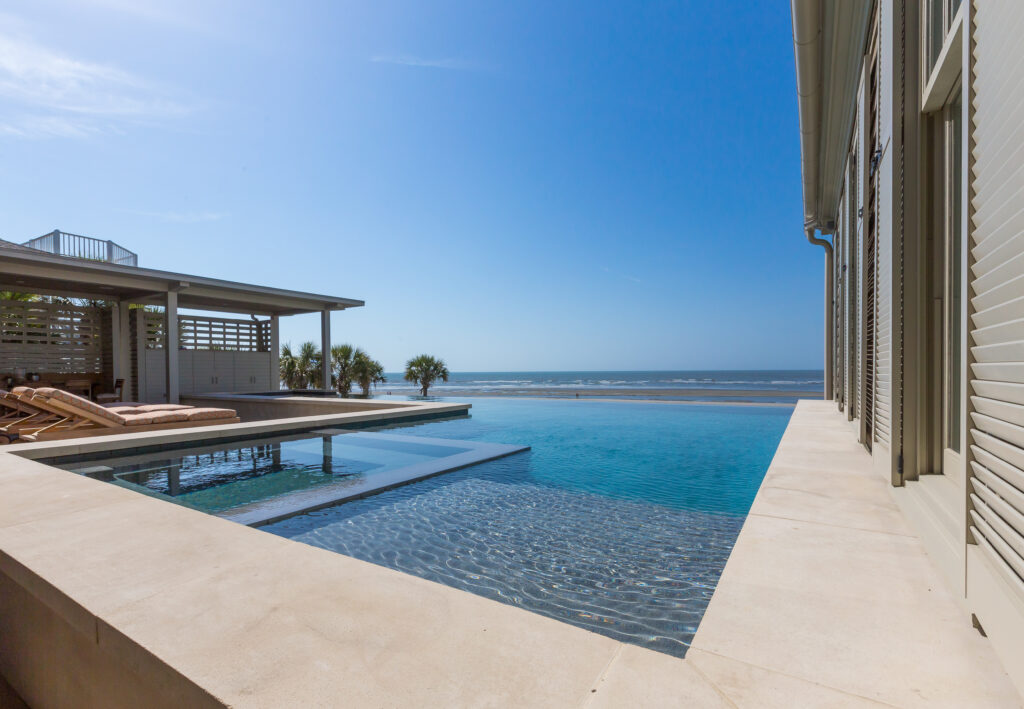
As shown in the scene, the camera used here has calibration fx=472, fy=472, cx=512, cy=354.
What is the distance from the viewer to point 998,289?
3.57 feet

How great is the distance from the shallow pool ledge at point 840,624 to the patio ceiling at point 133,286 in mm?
11044

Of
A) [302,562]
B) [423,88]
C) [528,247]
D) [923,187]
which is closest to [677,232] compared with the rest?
[528,247]

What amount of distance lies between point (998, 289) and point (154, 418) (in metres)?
8.17

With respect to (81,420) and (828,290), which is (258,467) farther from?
(828,290)

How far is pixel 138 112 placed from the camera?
27.8 feet

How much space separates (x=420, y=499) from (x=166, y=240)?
17.4 meters

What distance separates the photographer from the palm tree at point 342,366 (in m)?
18.5

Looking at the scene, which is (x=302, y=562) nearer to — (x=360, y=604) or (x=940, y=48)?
(x=360, y=604)

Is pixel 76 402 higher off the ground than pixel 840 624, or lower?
higher

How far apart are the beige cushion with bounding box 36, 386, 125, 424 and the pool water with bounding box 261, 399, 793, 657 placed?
4.75 metres

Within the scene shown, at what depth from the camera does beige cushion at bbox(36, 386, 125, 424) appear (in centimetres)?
605

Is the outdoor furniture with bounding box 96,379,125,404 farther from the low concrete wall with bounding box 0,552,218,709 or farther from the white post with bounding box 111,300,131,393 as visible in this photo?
the low concrete wall with bounding box 0,552,218,709

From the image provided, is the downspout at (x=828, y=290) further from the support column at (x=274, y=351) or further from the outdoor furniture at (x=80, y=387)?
the outdoor furniture at (x=80, y=387)

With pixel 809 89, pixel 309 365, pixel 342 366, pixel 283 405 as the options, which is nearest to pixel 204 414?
pixel 283 405
